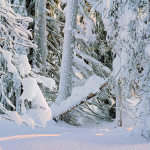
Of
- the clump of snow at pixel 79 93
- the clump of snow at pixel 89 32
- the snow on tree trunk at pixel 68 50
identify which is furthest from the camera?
the snow on tree trunk at pixel 68 50

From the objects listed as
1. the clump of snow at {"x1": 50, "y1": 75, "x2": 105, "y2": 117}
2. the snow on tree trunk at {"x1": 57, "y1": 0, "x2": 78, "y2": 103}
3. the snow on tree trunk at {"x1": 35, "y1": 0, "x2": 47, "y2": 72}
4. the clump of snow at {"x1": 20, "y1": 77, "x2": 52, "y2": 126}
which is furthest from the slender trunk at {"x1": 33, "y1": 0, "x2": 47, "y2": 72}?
the clump of snow at {"x1": 20, "y1": 77, "x2": 52, "y2": 126}

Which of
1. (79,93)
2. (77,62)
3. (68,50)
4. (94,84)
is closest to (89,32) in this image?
(68,50)

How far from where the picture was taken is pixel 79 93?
845cm

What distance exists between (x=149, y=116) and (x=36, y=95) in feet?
10.7

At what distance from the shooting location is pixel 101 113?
11656mm

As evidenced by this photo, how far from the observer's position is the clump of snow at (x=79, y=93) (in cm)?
791

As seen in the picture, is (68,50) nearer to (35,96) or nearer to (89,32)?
(89,32)

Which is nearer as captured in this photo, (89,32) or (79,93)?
(79,93)

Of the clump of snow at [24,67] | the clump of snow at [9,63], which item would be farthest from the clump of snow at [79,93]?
the clump of snow at [9,63]

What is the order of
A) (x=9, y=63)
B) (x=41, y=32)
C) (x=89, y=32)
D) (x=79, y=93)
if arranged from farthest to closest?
(x=41, y=32), (x=89, y=32), (x=79, y=93), (x=9, y=63)

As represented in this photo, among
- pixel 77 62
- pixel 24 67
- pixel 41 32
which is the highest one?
pixel 41 32

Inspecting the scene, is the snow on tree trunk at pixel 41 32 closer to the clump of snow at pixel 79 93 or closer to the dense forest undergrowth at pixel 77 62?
the dense forest undergrowth at pixel 77 62

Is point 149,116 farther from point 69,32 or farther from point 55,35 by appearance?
point 55,35

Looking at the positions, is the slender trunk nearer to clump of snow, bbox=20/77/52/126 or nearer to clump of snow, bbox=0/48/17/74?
clump of snow, bbox=0/48/17/74
